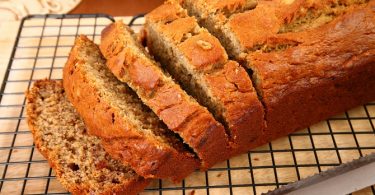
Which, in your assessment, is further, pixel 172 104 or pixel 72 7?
pixel 72 7

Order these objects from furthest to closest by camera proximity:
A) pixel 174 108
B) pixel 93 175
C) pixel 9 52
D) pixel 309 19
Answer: pixel 9 52 < pixel 309 19 < pixel 93 175 < pixel 174 108

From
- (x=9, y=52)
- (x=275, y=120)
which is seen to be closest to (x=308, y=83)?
(x=275, y=120)

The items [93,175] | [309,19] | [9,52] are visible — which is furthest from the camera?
[9,52]

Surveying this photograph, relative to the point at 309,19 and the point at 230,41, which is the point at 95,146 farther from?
the point at 309,19

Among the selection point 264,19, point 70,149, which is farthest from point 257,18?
point 70,149

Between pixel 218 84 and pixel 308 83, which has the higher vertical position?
pixel 218 84

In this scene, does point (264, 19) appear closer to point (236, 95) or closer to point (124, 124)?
point (236, 95)

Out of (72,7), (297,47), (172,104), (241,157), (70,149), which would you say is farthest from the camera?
(72,7)
